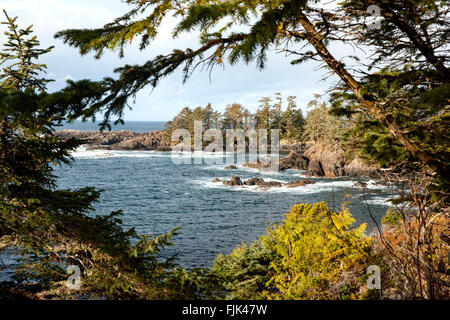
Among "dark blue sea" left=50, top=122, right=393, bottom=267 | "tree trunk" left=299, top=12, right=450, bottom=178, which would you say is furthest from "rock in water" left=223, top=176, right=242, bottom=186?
"tree trunk" left=299, top=12, right=450, bottom=178

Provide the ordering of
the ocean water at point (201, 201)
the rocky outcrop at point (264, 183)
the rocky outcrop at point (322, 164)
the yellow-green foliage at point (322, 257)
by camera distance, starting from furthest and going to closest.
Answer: the rocky outcrop at point (322, 164), the rocky outcrop at point (264, 183), the ocean water at point (201, 201), the yellow-green foliage at point (322, 257)

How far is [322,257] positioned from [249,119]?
243 ft

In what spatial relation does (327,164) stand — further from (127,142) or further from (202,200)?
(127,142)

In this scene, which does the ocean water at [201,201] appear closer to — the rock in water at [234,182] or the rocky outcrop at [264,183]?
the rock in water at [234,182]

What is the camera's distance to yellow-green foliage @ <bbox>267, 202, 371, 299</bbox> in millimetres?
6430

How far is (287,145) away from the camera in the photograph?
77812 mm

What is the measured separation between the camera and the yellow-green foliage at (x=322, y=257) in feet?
21.1

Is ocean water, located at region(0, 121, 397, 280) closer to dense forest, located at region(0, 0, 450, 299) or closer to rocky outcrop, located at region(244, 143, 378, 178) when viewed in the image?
rocky outcrop, located at region(244, 143, 378, 178)

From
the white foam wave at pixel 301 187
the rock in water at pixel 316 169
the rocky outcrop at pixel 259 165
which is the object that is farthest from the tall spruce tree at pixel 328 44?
the rocky outcrop at pixel 259 165

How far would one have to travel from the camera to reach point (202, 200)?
101 ft

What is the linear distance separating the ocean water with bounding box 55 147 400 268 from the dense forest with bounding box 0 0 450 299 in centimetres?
379

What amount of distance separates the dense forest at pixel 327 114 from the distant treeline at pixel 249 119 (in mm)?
69324
